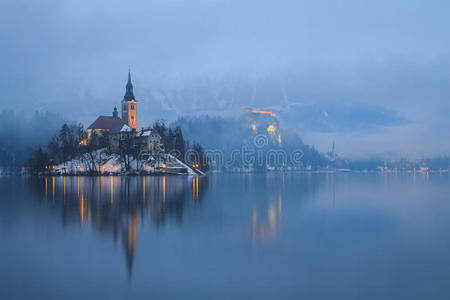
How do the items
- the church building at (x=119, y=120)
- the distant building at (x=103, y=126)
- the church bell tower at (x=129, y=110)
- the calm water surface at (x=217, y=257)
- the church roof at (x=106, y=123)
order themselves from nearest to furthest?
the calm water surface at (x=217, y=257), the distant building at (x=103, y=126), the church building at (x=119, y=120), the church roof at (x=106, y=123), the church bell tower at (x=129, y=110)

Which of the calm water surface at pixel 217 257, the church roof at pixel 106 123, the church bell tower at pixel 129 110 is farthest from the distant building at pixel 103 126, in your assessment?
the calm water surface at pixel 217 257

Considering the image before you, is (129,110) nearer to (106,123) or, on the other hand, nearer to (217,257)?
(106,123)

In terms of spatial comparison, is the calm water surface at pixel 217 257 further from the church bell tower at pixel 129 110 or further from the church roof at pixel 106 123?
the church bell tower at pixel 129 110

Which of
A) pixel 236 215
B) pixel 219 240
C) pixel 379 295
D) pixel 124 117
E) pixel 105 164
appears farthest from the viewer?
pixel 124 117

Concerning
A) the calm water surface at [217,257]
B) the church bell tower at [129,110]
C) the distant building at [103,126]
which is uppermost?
the church bell tower at [129,110]

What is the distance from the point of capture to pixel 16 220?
24703 millimetres

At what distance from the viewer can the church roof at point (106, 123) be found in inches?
6467

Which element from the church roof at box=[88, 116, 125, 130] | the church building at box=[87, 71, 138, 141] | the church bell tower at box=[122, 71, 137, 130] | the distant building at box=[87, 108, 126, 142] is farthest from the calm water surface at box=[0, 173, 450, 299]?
the church bell tower at box=[122, 71, 137, 130]

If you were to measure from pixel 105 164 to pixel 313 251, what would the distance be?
12934cm

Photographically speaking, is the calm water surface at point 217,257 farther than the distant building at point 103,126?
No

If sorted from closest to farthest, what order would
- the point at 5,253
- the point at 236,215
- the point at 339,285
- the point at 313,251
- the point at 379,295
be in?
the point at 379,295, the point at 339,285, the point at 5,253, the point at 313,251, the point at 236,215

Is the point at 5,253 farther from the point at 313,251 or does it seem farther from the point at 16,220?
the point at 313,251

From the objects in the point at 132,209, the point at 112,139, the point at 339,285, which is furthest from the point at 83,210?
the point at 112,139

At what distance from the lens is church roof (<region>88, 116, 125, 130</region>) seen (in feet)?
539
